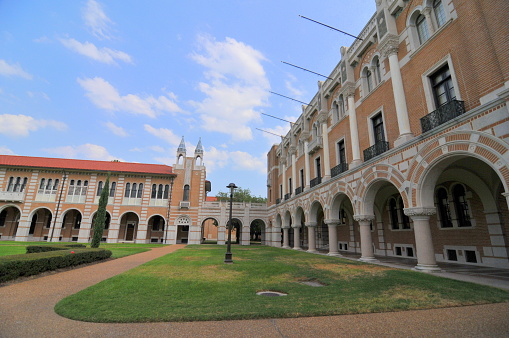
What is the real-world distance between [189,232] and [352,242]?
23.1 metres

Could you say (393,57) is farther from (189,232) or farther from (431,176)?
(189,232)

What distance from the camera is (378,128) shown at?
1423 centimetres

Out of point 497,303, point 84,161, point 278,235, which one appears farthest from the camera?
point 84,161

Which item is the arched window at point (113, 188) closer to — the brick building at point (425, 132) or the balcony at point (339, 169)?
the brick building at point (425, 132)

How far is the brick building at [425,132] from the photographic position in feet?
26.8

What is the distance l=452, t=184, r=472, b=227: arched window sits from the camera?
39.7ft

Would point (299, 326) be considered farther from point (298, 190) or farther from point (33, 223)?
point (33, 223)

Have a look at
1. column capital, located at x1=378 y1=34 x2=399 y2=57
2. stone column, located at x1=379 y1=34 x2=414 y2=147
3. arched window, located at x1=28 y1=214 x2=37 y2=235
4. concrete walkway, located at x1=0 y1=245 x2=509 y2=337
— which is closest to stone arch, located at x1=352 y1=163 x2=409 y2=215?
stone column, located at x1=379 y1=34 x2=414 y2=147

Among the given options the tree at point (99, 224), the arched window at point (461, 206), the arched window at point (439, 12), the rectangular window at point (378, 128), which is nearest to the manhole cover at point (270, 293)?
the rectangular window at point (378, 128)

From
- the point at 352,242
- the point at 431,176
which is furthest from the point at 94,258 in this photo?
the point at 352,242

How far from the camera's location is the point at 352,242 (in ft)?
67.5

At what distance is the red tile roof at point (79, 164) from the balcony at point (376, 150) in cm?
2929

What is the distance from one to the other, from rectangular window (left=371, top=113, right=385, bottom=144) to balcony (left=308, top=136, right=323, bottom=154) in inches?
243

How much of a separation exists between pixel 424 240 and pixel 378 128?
6.92m
